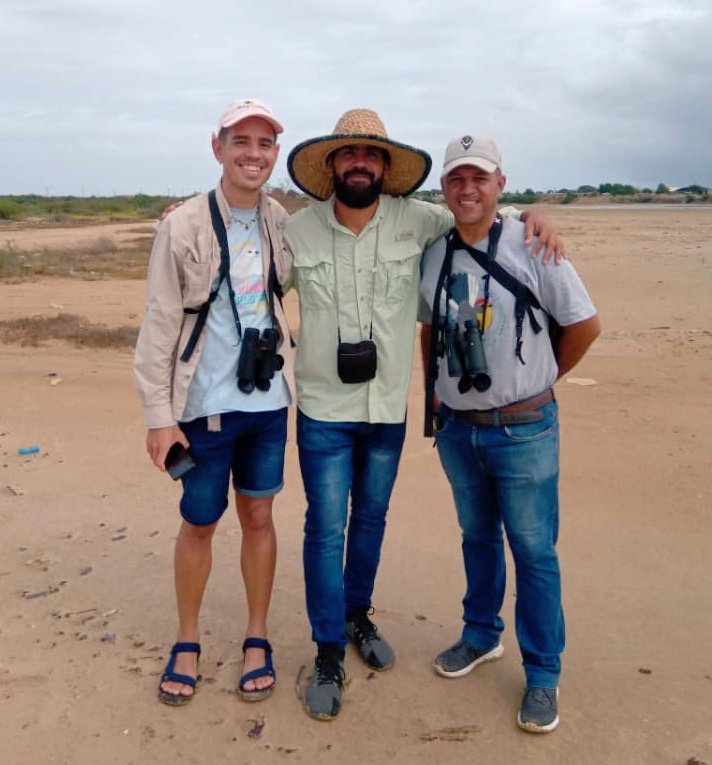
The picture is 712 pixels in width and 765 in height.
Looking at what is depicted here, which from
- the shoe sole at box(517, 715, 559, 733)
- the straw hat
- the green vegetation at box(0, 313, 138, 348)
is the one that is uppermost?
the straw hat

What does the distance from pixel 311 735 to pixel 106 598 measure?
1.44 m

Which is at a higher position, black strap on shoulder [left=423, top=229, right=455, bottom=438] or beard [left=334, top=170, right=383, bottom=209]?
beard [left=334, top=170, right=383, bottom=209]

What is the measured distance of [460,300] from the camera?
294 centimetres

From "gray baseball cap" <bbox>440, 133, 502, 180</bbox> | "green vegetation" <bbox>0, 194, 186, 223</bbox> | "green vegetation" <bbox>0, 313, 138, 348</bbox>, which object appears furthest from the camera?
"green vegetation" <bbox>0, 194, 186, 223</bbox>

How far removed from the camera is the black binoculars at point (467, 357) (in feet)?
9.33

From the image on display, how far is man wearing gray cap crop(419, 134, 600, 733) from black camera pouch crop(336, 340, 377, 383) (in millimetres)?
220

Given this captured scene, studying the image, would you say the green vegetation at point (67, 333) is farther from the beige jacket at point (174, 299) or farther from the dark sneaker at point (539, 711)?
the dark sneaker at point (539, 711)

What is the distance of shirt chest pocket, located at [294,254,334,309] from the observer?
120 inches

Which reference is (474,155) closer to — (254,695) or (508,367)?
(508,367)

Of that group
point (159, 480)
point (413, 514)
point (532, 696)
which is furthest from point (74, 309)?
point (532, 696)

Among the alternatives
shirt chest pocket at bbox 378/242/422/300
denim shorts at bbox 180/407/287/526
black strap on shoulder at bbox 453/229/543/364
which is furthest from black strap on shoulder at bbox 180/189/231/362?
black strap on shoulder at bbox 453/229/543/364

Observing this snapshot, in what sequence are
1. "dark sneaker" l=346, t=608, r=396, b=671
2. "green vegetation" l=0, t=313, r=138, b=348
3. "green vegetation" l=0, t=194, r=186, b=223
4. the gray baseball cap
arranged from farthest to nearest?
1. "green vegetation" l=0, t=194, r=186, b=223
2. "green vegetation" l=0, t=313, r=138, b=348
3. "dark sneaker" l=346, t=608, r=396, b=671
4. the gray baseball cap

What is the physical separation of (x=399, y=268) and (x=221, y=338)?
0.68 meters

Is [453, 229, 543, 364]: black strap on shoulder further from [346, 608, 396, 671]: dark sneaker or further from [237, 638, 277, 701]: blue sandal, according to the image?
[237, 638, 277, 701]: blue sandal
